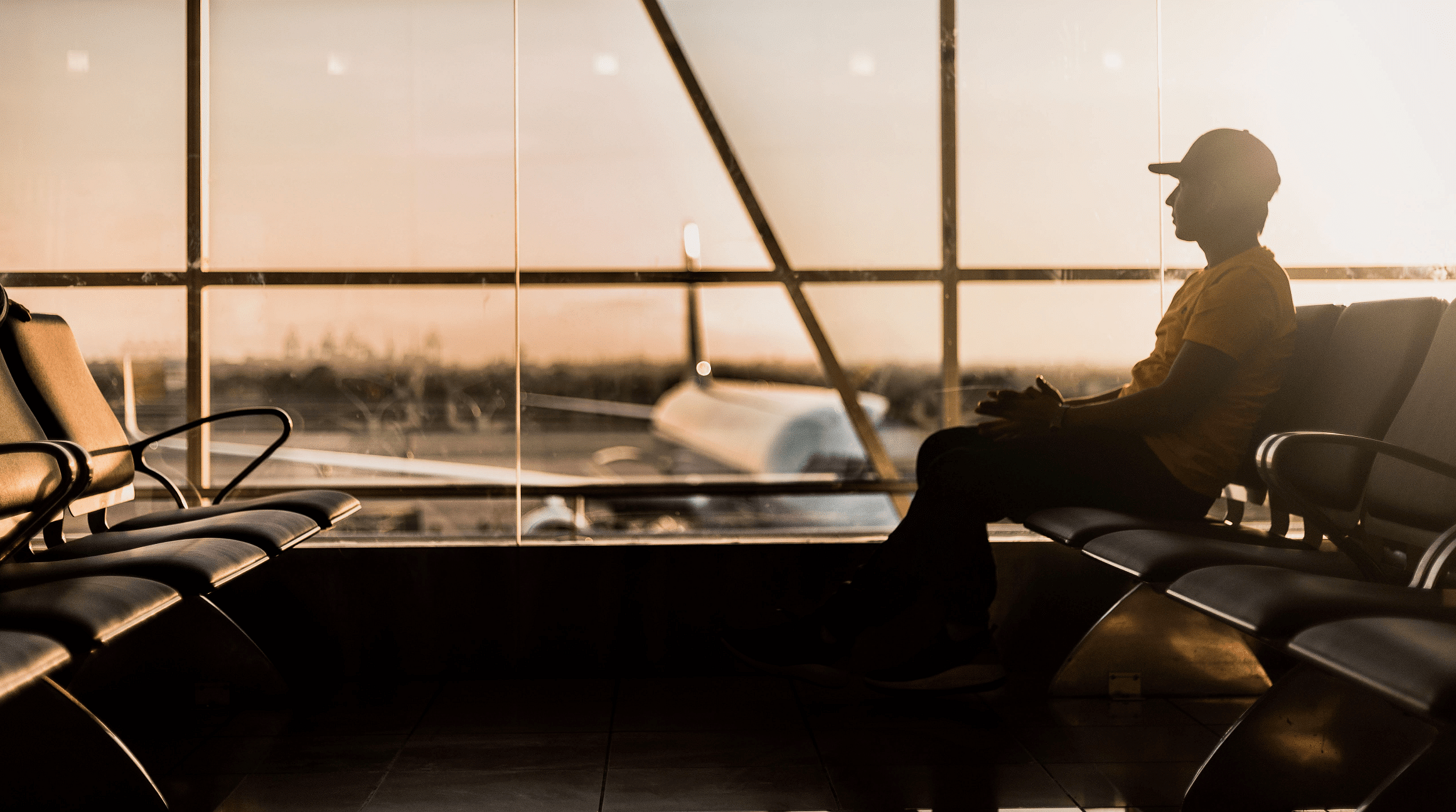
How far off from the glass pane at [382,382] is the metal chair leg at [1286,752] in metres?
2.01

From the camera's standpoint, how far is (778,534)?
3.06m

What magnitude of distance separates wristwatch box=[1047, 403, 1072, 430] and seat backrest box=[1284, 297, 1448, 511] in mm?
488

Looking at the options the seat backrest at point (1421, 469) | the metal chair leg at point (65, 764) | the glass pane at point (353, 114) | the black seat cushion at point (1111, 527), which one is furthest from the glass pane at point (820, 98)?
the metal chair leg at point (65, 764)

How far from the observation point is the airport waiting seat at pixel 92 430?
237cm

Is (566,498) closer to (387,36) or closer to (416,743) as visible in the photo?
(416,743)

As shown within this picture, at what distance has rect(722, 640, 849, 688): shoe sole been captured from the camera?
2.27 metres

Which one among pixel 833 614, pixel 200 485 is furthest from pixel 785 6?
pixel 200 485

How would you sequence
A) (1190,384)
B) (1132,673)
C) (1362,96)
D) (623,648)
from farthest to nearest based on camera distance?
(1362,96) → (623,648) → (1132,673) → (1190,384)

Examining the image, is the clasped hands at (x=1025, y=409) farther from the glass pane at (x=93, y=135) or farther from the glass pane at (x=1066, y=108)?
the glass pane at (x=93, y=135)

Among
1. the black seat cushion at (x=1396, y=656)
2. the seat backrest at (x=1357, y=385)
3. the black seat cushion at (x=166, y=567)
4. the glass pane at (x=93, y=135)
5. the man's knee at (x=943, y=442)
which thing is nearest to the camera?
the black seat cushion at (x=1396, y=656)

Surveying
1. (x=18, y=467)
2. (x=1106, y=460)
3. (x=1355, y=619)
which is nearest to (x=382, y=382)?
(x=18, y=467)

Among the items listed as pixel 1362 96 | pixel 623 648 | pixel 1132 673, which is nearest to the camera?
pixel 1132 673

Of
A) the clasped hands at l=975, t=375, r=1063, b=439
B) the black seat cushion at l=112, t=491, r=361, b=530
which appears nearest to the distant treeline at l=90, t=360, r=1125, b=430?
the black seat cushion at l=112, t=491, r=361, b=530

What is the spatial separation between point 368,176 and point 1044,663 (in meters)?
2.44
